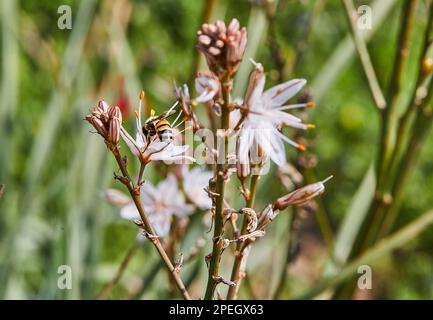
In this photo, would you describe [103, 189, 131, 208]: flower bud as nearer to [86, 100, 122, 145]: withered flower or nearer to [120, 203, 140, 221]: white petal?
[120, 203, 140, 221]: white petal

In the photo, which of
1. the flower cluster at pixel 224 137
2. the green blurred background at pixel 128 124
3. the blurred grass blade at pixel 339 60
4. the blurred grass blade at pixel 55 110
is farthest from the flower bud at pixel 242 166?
the blurred grass blade at pixel 55 110

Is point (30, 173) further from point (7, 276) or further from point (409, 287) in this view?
point (409, 287)

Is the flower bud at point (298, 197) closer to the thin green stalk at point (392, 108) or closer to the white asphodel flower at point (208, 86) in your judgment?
the white asphodel flower at point (208, 86)

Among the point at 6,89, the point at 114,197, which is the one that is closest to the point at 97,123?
the point at 114,197

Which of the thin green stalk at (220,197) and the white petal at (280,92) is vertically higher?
the white petal at (280,92)

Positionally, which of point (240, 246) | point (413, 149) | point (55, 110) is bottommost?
point (240, 246)

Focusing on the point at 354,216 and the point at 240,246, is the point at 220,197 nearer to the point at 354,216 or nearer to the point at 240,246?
the point at 240,246
